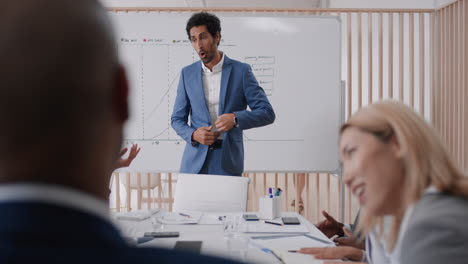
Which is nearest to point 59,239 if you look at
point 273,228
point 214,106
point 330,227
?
point 273,228

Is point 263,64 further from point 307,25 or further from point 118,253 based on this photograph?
point 118,253

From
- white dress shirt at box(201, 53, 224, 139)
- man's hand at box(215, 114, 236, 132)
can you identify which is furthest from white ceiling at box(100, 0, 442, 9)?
man's hand at box(215, 114, 236, 132)

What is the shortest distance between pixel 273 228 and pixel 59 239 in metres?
1.99

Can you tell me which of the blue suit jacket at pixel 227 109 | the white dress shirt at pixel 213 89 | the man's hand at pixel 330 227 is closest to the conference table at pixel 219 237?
the man's hand at pixel 330 227

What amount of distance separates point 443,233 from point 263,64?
3.22 metres

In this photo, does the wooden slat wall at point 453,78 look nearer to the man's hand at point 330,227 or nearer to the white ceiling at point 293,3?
the white ceiling at point 293,3

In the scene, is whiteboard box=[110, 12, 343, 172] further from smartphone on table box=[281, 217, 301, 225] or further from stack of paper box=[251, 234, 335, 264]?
stack of paper box=[251, 234, 335, 264]

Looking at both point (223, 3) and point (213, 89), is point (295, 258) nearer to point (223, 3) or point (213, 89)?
point (213, 89)

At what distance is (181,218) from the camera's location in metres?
2.48

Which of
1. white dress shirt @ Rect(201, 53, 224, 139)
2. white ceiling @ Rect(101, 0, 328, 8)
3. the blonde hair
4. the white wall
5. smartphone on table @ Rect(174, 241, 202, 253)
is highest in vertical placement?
white ceiling @ Rect(101, 0, 328, 8)

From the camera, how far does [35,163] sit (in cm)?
38

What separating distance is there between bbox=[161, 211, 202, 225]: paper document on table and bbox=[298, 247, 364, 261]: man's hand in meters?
0.77

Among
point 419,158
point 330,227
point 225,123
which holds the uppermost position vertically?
point 225,123

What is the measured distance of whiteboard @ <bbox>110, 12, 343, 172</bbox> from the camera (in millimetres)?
4133
